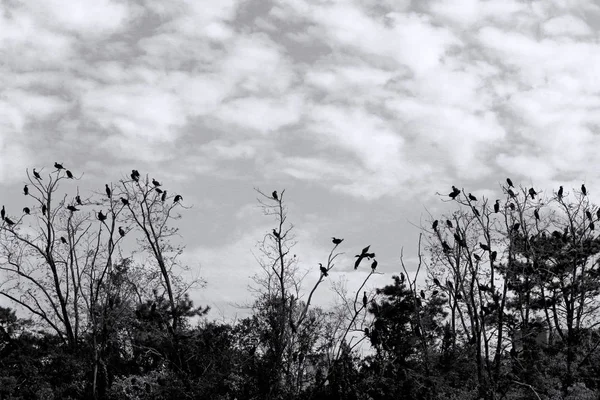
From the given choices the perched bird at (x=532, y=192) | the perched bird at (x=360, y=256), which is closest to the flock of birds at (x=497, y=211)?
the perched bird at (x=532, y=192)

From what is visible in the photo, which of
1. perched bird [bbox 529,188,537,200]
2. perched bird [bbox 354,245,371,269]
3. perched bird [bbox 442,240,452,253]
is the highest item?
perched bird [bbox 529,188,537,200]

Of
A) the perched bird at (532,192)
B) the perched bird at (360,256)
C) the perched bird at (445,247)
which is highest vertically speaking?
the perched bird at (532,192)

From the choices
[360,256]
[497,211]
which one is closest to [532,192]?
[497,211]

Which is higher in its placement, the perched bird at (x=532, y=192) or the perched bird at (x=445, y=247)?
the perched bird at (x=532, y=192)

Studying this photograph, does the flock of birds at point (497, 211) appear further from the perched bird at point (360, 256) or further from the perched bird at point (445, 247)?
the perched bird at point (360, 256)

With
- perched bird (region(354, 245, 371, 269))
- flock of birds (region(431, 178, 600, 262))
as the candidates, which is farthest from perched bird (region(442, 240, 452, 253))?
perched bird (region(354, 245, 371, 269))

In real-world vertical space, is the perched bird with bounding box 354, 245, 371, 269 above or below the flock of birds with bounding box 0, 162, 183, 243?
below

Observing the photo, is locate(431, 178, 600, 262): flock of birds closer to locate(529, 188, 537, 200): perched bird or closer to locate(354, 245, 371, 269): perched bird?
locate(529, 188, 537, 200): perched bird

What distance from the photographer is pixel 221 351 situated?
3006 cm

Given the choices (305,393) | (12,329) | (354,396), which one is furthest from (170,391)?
(12,329)

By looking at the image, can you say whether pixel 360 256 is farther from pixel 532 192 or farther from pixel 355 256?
pixel 532 192

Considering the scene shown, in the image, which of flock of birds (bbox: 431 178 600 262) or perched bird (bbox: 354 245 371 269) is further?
flock of birds (bbox: 431 178 600 262)

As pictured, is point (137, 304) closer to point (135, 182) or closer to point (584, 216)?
point (135, 182)

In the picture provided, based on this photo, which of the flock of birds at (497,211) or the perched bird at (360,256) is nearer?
the perched bird at (360,256)
